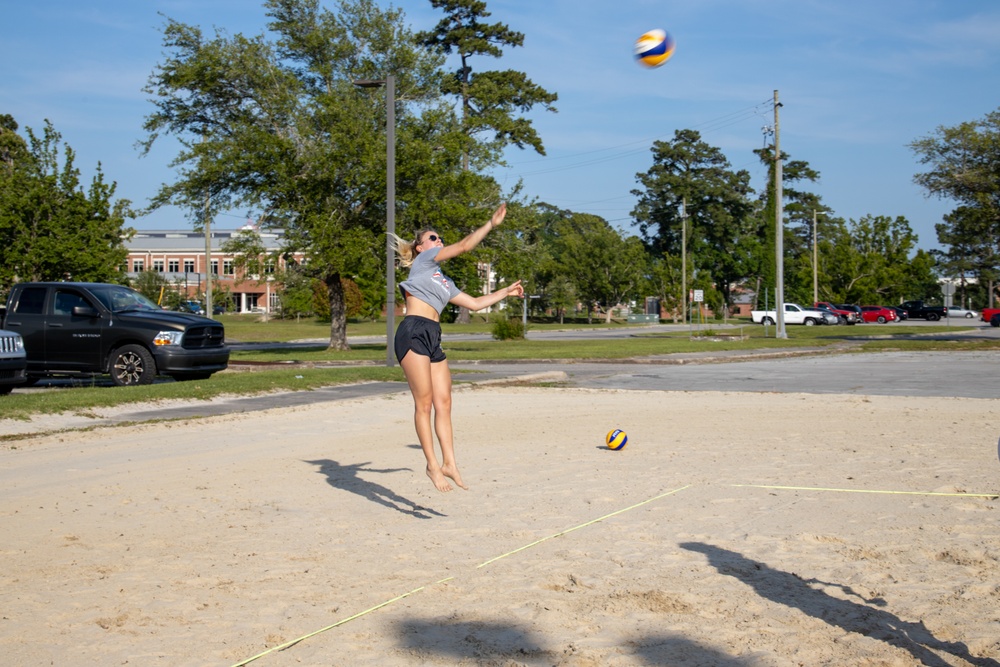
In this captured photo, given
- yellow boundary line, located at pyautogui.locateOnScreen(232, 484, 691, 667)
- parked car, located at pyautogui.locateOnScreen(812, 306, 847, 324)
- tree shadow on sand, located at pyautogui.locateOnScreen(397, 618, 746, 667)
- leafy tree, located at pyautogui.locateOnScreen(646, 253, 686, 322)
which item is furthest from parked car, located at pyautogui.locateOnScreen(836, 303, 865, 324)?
tree shadow on sand, located at pyautogui.locateOnScreen(397, 618, 746, 667)

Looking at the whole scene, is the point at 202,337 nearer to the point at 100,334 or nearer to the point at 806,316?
the point at 100,334

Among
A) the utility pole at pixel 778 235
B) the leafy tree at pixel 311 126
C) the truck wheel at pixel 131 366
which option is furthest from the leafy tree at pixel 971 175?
the truck wheel at pixel 131 366

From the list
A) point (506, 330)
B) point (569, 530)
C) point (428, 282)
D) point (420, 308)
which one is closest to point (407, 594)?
point (569, 530)

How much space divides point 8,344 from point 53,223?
1538 cm

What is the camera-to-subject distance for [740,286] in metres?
122

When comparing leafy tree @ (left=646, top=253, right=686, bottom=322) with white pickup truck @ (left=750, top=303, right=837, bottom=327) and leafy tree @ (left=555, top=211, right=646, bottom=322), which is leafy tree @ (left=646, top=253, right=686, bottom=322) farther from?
white pickup truck @ (left=750, top=303, right=837, bottom=327)

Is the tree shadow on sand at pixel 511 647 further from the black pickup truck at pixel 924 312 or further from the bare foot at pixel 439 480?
the black pickup truck at pixel 924 312

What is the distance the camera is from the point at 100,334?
63.3ft

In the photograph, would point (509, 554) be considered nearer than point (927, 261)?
Yes

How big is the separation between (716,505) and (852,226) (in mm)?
99460

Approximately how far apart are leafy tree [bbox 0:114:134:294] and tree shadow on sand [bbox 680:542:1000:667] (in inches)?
1140

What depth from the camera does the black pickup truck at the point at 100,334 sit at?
63.2 feet

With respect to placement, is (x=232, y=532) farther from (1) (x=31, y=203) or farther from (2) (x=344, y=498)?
(1) (x=31, y=203)

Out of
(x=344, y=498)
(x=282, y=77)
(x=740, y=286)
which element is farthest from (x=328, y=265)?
(x=740, y=286)
